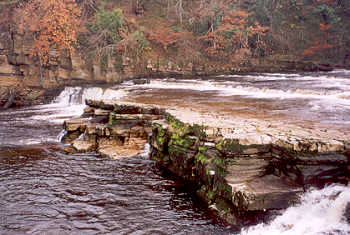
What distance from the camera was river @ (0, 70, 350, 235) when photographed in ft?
13.3

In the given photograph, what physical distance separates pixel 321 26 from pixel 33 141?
2335cm

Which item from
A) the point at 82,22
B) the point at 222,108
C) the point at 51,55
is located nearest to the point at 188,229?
the point at 222,108

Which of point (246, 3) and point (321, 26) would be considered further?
point (246, 3)

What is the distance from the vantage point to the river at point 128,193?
4039 mm

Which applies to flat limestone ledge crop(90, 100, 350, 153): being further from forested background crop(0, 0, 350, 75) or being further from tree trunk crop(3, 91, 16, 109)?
forested background crop(0, 0, 350, 75)

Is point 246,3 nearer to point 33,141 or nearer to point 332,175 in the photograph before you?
point 33,141

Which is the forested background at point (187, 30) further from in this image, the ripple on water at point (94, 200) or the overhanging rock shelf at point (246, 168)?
the overhanging rock shelf at point (246, 168)

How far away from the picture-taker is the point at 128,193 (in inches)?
209

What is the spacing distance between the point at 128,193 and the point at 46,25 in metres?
15.8

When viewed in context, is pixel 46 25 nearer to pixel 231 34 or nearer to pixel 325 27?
pixel 231 34

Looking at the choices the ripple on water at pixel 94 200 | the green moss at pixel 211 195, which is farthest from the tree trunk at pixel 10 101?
the green moss at pixel 211 195

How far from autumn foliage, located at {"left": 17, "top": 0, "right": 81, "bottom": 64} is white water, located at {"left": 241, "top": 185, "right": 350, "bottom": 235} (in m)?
17.1

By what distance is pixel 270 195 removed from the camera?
3938 mm

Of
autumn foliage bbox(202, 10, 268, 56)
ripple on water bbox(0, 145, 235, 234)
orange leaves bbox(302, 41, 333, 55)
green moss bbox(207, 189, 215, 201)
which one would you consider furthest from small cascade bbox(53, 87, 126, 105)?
orange leaves bbox(302, 41, 333, 55)
